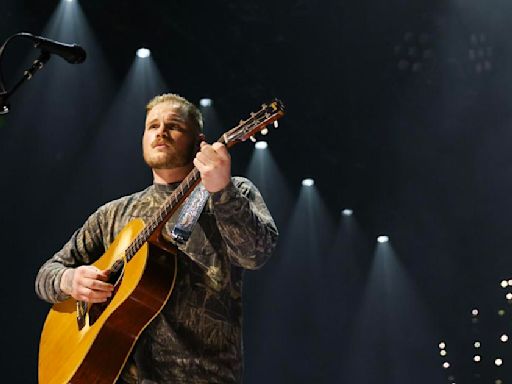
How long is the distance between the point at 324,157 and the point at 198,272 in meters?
5.35

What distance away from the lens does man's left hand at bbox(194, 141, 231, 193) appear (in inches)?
72.4

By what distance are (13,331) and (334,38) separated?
3485 mm

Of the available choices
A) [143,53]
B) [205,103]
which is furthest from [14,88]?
[205,103]

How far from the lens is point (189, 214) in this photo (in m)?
2.10

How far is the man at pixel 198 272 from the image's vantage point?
1918 mm

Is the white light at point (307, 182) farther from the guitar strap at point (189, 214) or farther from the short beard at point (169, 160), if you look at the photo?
the guitar strap at point (189, 214)

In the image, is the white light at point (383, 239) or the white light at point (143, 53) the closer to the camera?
the white light at point (143, 53)

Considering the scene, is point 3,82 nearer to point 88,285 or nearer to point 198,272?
point 88,285

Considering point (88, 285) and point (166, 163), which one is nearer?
point (88, 285)

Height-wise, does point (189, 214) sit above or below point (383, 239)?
below

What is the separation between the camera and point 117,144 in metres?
5.77

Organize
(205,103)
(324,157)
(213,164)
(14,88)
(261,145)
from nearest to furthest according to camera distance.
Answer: (213,164) → (14,88) → (205,103) → (261,145) → (324,157)

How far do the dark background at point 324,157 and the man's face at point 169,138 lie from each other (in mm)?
2993

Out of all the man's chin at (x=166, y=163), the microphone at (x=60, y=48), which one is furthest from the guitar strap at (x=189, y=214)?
the microphone at (x=60, y=48)
